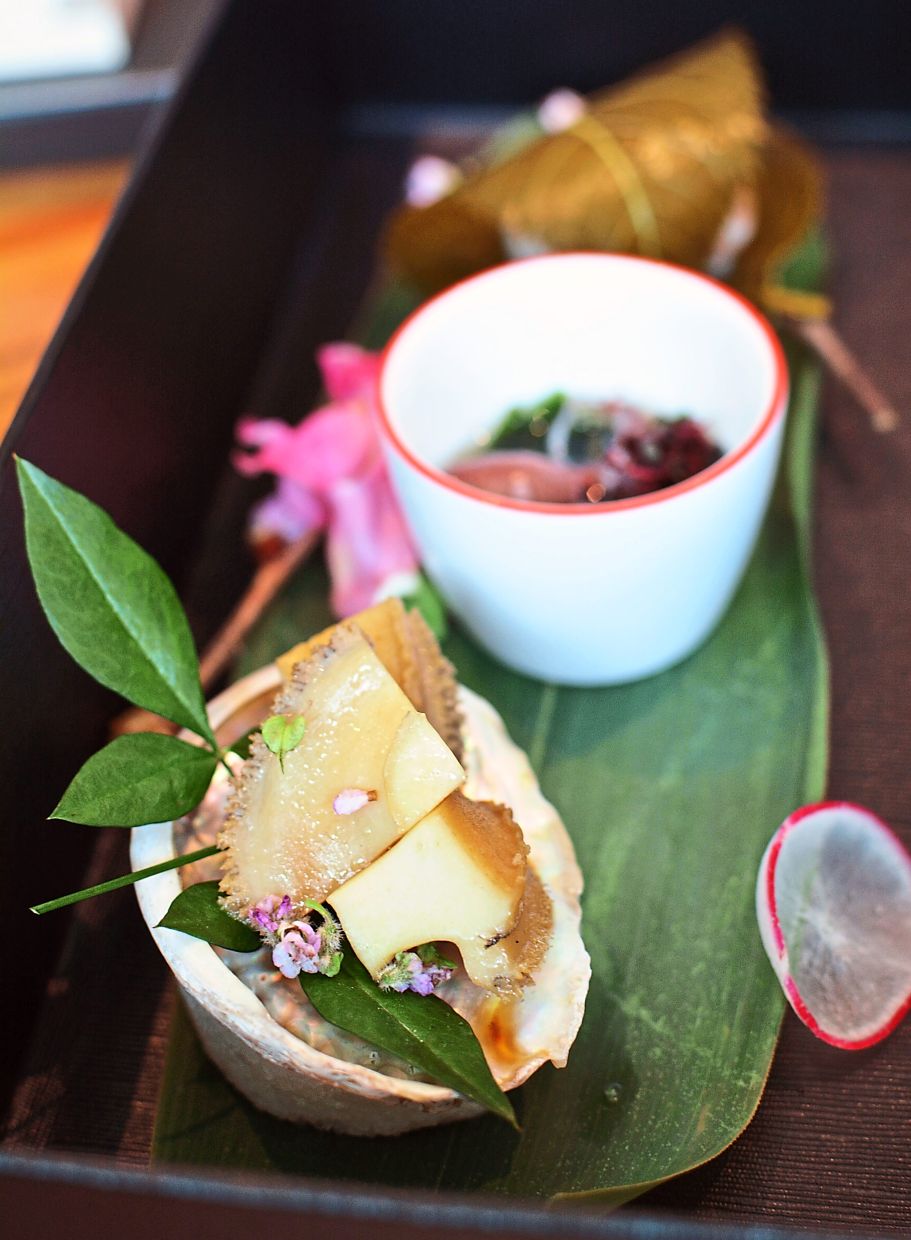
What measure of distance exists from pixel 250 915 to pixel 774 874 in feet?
1.11

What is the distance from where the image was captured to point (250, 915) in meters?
0.66

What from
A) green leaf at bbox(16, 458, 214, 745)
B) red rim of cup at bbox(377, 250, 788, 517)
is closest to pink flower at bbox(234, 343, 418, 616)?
red rim of cup at bbox(377, 250, 788, 517)

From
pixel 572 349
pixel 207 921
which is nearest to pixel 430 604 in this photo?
pixel 572 349

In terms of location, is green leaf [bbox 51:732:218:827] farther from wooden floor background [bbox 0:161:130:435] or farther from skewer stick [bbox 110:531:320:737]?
Answer: wooden floor background [bbox 0:161:130:435]

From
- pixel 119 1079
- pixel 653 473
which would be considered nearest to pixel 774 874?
pixel 653 473

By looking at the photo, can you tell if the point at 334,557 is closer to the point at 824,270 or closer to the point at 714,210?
the point at 714,210

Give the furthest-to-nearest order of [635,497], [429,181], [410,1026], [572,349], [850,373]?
[429,181] < [850,373] < [572,349] < [635,497] < [410,1026]

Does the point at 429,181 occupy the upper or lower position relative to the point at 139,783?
lower

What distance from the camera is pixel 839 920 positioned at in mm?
780

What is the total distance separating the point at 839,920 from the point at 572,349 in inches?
20.9

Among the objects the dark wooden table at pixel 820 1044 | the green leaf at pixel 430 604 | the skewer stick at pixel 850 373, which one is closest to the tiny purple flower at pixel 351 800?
the dark wooden table at pixel 820 1044

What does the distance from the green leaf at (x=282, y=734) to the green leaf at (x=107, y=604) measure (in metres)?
0.09

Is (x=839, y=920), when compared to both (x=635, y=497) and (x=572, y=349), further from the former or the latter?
(x=572, y=349)

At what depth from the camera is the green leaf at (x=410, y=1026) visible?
0.60 meters
